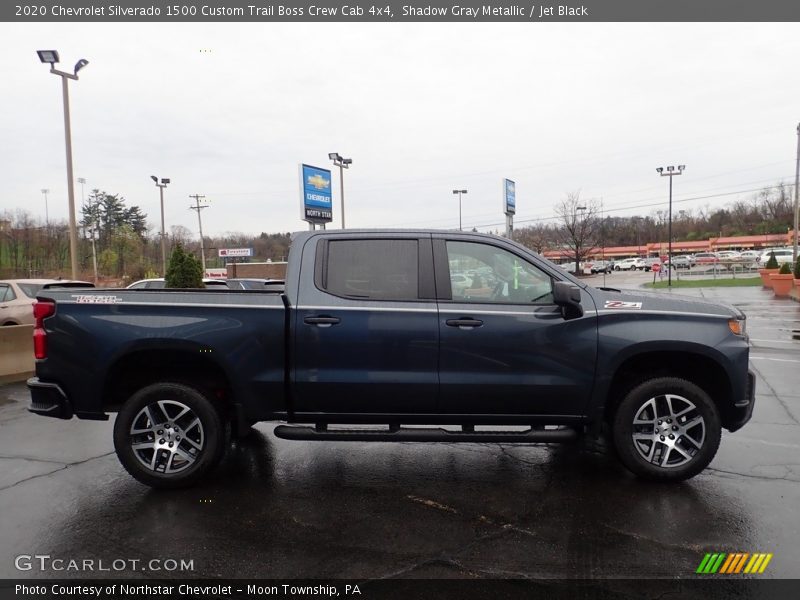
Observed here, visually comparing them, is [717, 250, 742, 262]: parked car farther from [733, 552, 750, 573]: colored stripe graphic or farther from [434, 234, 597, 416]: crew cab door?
[733, 552, 750, 573]: colored stripe graphic

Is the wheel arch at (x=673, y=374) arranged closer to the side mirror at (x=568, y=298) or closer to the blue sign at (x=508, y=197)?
the side mirror at (x=568, y=298)

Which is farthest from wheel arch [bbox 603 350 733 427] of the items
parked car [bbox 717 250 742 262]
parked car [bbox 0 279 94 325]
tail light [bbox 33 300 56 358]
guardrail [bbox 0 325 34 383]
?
parked car [bbox 717 250 742 262]

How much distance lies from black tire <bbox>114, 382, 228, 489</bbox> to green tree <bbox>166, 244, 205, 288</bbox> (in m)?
14.7

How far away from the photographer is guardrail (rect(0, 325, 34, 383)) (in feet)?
29.1

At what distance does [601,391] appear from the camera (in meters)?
4.16

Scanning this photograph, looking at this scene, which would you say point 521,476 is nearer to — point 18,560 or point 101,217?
point 18,560

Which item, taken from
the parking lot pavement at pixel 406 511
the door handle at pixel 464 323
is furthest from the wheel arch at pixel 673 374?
the door handle at pixel 464 323

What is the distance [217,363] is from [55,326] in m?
1.27

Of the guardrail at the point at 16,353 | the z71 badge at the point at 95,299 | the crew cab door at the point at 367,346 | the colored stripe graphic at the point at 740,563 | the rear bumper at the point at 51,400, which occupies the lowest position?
the colored stripe graphic at the point at 740,563

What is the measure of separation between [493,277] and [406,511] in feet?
6.08

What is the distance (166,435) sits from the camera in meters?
4.27

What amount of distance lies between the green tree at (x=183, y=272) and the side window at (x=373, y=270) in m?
15.2

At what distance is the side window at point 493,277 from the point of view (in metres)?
4.24

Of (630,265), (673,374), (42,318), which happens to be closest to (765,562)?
(673,374)
